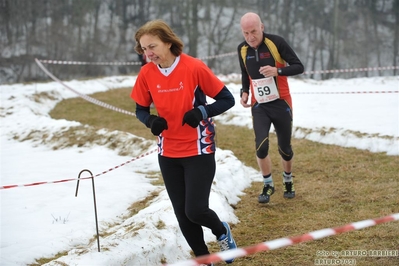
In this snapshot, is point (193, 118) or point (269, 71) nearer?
point (193, 118)

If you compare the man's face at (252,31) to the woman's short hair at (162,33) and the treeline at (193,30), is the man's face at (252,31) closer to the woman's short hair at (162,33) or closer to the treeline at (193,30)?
the woman's short hair at (162,33)

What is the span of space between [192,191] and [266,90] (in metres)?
2.55

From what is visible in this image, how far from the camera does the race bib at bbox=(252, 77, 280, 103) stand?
6.20 metres

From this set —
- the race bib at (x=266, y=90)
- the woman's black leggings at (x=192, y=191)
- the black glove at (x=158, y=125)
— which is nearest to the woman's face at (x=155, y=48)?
the black glove at (x=158, y=125)

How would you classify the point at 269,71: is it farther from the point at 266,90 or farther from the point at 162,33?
the point at 162,33

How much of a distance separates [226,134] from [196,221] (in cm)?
814

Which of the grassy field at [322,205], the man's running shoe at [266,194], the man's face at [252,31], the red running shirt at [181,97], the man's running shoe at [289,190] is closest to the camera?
the red running shirt at [181,97]

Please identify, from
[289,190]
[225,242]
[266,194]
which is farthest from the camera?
[289,190]

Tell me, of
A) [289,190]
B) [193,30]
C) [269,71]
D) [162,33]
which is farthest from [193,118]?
[193,30]

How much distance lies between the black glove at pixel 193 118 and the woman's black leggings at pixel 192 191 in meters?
0.28

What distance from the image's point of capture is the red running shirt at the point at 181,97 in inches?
155

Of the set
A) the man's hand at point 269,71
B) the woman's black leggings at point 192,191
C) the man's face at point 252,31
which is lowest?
the woman's black leggings at point 192,191

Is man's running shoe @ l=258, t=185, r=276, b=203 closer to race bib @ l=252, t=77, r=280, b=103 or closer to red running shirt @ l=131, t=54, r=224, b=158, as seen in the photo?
race bib @ l=252, t=77, r=280, b=103

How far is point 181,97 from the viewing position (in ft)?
12.9
